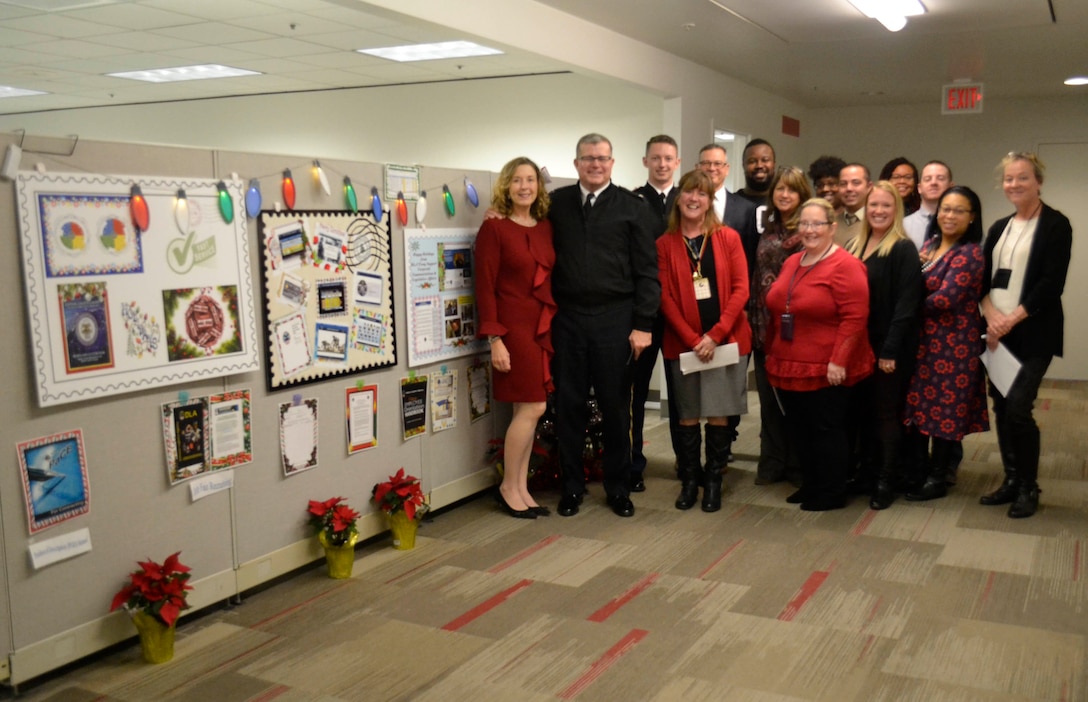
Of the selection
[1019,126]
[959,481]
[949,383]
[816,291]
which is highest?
[1019,126]

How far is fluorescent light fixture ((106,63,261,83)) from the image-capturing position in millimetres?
7902

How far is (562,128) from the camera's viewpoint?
796 cm

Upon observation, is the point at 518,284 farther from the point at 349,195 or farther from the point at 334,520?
the point at 334,520

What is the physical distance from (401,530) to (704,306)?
61.8 inches

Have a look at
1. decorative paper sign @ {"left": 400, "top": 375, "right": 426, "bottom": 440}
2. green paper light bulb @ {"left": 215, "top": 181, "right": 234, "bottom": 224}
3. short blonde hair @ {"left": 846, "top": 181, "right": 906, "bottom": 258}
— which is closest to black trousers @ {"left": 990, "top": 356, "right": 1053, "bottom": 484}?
short blonde hair @ {"left": 846, "top": 181, "right": 906, "bottom": 258}

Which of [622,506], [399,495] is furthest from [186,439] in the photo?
[622,506]

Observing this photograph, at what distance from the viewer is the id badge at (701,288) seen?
403 cm

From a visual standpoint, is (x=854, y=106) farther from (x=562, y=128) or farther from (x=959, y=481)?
(x=959, y=481)

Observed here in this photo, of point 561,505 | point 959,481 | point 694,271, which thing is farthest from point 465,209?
point 959,481

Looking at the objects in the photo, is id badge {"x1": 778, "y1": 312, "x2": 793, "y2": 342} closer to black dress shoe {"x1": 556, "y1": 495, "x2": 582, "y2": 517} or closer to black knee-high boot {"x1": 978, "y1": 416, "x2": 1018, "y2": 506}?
black knee-high boot {"x1": 978, "y1": 416, "x2": 1018, "y2": 506}

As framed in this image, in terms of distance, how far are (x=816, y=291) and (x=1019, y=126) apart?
19.2 feet

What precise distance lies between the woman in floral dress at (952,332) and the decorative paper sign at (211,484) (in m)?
2.81

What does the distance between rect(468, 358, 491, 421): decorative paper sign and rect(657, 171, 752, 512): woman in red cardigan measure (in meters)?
0.82

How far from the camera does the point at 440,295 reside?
399 cm
